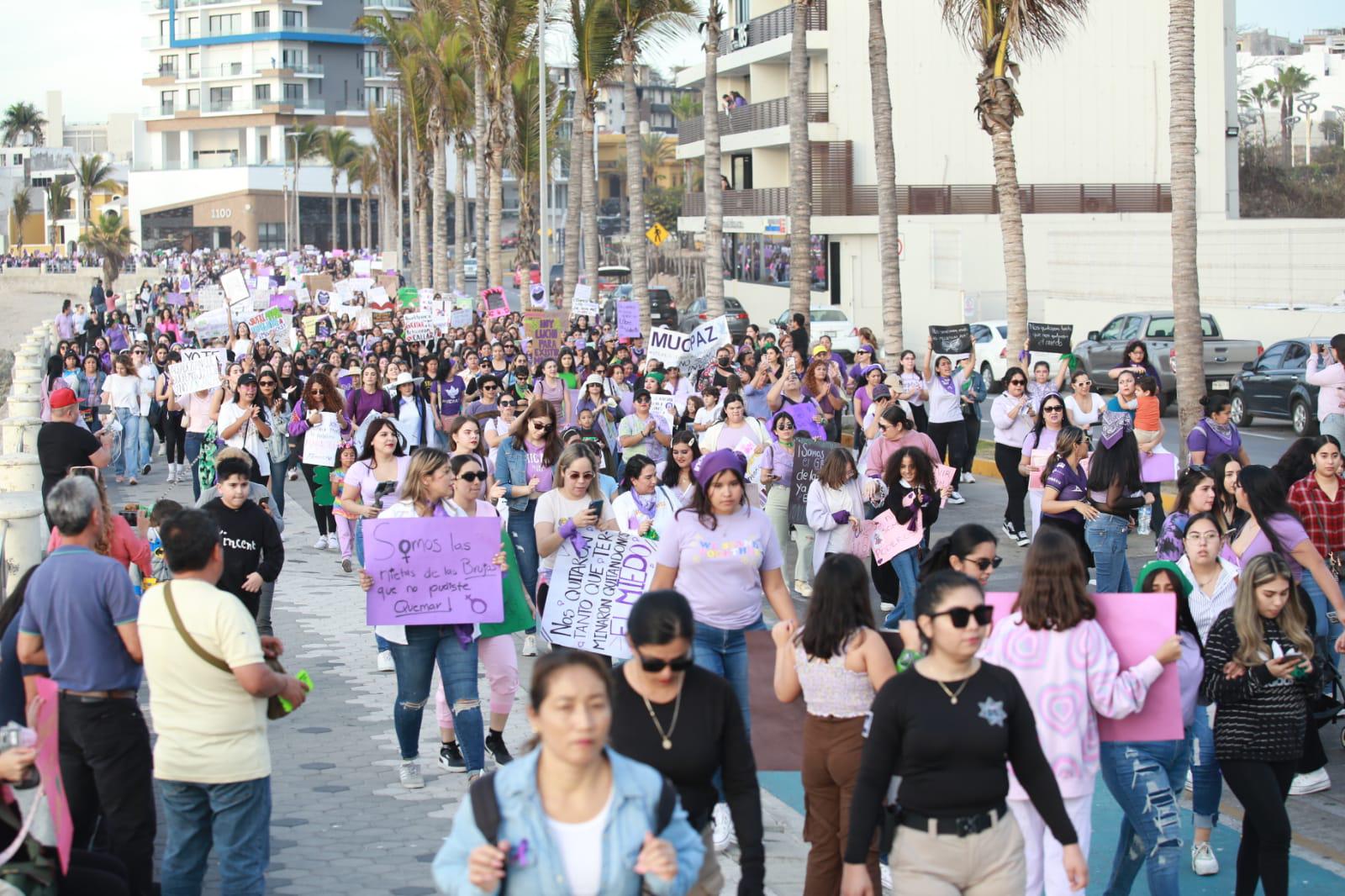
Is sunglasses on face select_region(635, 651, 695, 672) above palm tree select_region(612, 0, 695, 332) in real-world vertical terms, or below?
below

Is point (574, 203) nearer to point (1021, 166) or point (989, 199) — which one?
point (989, 199)

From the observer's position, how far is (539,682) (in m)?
3.99

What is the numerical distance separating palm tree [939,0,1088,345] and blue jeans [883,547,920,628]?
1099cm

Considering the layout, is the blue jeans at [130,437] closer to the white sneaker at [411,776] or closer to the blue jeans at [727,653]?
the white sneaker at [411,776]

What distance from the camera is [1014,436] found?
51.1ft

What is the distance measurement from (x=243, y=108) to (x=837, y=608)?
14003 cm

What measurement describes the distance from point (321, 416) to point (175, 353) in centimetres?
674

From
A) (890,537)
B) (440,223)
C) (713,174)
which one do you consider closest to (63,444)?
(890,537)

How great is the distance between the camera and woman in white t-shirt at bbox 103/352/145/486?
20.9 m

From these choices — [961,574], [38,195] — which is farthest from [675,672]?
[38,195]

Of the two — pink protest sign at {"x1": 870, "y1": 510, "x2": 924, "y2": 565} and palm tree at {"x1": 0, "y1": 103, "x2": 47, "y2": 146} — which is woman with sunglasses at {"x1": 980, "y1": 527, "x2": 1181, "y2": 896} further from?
palm tree at {"x1": 0, "y1": 103, "x2": 47, "y2": 146}

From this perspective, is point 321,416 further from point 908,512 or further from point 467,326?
point 467,326

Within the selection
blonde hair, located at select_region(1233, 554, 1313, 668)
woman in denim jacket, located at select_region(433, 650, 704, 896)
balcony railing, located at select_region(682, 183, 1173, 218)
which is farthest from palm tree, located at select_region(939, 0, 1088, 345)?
balcony railing, located at select_region(682, 183, 1173, 218)

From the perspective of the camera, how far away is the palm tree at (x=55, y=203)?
14375cm
